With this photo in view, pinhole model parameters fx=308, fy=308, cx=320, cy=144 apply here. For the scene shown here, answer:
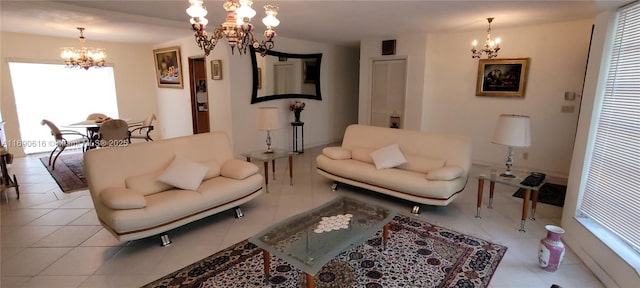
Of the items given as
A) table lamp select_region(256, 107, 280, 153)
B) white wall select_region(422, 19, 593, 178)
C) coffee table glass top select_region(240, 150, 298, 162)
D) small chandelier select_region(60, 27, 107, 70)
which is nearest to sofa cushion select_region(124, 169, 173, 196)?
coffee table glass top select_region(240, 150, 298, 162)

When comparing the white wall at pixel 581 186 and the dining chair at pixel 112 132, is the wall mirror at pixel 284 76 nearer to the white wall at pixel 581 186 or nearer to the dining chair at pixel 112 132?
the dining chair at pixel 112 132

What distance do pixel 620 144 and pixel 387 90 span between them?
4.11 m

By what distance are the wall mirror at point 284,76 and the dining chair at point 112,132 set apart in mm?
2220

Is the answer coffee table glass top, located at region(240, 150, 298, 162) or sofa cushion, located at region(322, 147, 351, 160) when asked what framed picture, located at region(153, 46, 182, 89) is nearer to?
coffee table glass top, located at region(240, 150, 298, 162)

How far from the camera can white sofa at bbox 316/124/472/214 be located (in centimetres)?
326

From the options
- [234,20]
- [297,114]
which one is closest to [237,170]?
[234,20]

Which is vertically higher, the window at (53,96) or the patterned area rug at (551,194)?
the window at (53,96)

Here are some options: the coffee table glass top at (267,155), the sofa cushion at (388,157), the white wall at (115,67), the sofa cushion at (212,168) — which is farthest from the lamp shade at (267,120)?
the white wall at (115,67)

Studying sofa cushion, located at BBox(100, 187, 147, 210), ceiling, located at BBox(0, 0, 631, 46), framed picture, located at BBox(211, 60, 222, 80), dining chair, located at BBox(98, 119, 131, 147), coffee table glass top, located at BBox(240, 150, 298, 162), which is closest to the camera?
sofa cushion, located at BBox(100, 187, 147, 210)

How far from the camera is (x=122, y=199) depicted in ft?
8.23

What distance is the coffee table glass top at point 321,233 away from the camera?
1939 millimetres

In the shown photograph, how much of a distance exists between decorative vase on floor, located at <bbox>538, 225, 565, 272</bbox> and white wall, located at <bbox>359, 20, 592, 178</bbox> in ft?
9.64

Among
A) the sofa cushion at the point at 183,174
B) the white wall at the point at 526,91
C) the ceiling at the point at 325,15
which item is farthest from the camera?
the white wall at the point at 526,91

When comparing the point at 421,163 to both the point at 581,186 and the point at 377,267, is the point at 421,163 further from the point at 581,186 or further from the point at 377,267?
the point at 377,267
